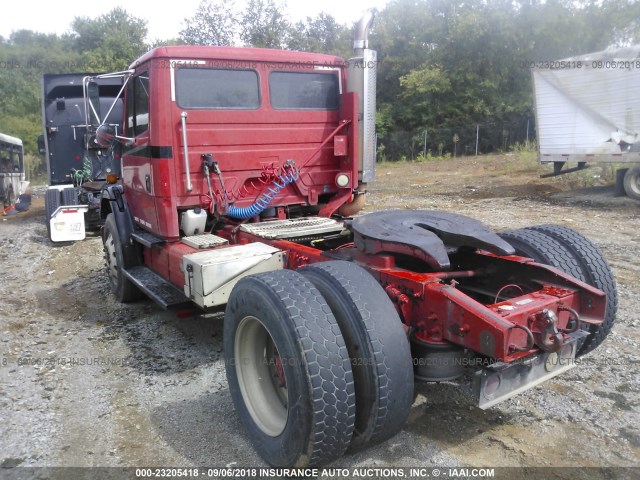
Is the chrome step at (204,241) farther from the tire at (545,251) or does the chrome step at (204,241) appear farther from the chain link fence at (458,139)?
the chain link fence at (458,139)

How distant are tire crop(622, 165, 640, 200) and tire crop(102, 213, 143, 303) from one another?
11.3 meters

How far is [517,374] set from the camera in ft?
9.21

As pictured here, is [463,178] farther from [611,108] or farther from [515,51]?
[515,51]

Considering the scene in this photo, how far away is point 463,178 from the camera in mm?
18875

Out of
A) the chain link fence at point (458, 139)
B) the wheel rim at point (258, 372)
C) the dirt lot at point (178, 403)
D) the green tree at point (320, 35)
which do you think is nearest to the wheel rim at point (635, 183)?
the dirt lot at point (178, 403)

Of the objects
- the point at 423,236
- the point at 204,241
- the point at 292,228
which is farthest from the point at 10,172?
the point at 423,236

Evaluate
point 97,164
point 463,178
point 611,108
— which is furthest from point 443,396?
point 463,178

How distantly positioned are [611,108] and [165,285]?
477 inches

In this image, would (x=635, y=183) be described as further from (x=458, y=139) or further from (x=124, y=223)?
(x=458, y=139)

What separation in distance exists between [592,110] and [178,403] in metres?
13.1

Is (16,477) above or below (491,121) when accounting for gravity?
below

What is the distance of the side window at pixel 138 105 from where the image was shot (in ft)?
16.6

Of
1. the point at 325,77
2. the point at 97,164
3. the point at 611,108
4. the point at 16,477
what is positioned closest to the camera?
the point at 16,477

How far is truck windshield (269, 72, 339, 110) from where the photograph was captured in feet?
17.6
